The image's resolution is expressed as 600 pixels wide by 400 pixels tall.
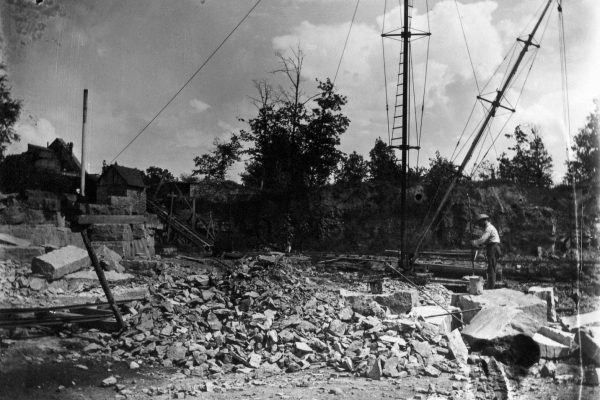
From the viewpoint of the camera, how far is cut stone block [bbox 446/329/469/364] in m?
5.98

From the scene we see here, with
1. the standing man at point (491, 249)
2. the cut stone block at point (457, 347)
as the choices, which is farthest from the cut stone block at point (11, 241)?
the standing man at point (491, 249)

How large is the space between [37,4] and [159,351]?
18.5ft

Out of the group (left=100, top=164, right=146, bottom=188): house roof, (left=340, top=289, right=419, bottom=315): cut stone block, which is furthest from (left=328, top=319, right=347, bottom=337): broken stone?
(left=100, top=164, right=146, bottom=188): house roof

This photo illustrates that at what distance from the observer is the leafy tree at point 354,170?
81.7 ft

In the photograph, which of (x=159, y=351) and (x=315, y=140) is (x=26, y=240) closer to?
(x=159, y=351)

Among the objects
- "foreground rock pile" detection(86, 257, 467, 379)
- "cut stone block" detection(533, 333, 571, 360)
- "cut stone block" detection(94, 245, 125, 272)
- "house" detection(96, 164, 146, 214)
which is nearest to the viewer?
"foreground rock pile" detection(86, 257, 467, 379)

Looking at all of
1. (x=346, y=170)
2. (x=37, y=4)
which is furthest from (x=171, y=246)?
(x=37, y=4)

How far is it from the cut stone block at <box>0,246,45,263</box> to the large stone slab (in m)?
8.38

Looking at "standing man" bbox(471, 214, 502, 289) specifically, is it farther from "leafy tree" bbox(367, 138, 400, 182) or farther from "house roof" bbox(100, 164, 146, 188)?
"leafy tree" bbox(367, 138, 400, 182)

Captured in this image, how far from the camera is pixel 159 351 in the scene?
5922 millimetres

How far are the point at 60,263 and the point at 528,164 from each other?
2669 cm

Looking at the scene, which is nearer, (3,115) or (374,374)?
(374,374)

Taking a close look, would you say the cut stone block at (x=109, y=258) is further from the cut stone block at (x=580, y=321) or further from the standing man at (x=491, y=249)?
the cut stone block at (x=580, y=321)

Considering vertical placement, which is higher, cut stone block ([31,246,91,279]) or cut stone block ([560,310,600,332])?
cut stone block ([31,246,91,279])
